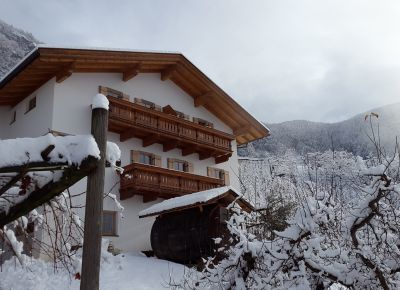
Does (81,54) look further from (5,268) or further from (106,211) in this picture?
(5,268)

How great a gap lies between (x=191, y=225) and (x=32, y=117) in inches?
330

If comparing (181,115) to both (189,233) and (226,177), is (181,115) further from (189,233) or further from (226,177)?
(189,233)

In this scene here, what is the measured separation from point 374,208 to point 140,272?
10.1m

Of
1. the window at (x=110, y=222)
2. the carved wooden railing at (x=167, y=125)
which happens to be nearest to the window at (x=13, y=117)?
the carved wooden railing at (x=167, y=125)

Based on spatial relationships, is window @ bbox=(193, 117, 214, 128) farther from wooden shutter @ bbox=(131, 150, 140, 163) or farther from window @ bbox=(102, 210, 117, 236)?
window @ bbox=(102, 210, 117, 236)

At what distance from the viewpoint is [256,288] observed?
5027 millimetres

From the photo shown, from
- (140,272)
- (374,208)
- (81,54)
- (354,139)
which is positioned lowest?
(140,272)

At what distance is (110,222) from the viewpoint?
57.2 ft

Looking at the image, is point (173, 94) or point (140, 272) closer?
point (140, 272)

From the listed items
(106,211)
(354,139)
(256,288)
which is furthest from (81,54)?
(354,139)

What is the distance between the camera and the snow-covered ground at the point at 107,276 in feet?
37.1

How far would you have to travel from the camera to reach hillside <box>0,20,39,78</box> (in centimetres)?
5949

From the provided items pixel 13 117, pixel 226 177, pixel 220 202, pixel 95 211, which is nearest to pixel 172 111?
pixel 226 177

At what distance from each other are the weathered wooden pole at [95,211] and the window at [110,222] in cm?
1436
